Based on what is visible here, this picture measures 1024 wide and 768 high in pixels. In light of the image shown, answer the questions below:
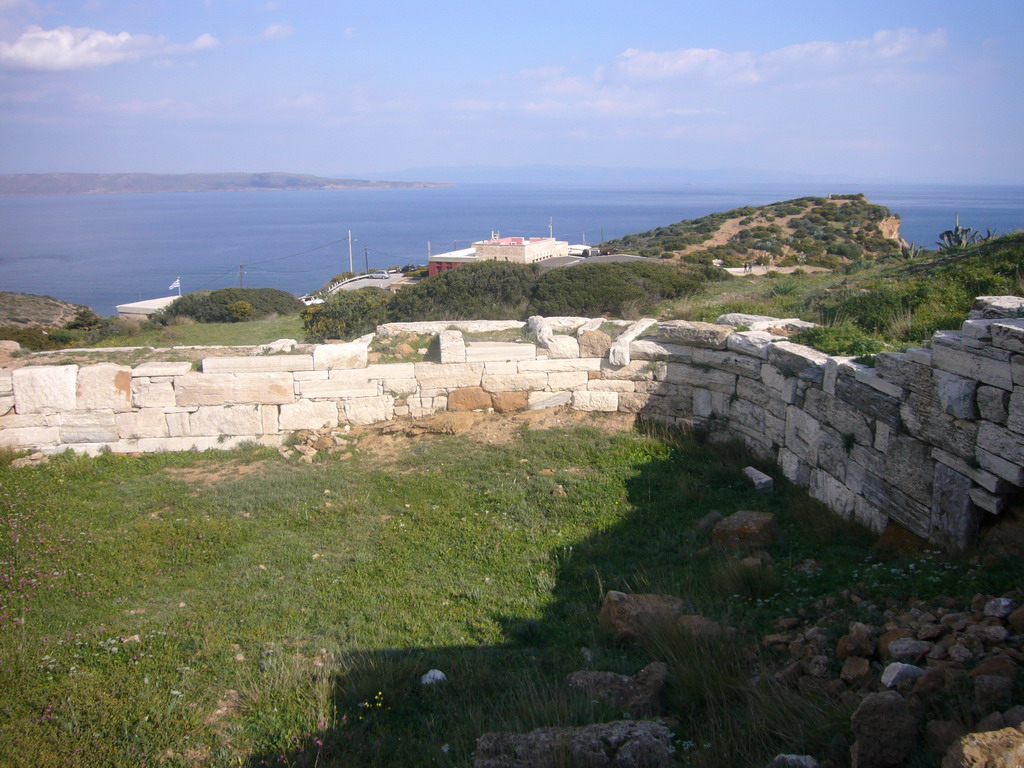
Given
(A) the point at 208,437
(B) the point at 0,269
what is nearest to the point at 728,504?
(A) the point at 208,437

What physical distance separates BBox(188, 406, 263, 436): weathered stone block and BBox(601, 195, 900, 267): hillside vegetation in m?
23.3

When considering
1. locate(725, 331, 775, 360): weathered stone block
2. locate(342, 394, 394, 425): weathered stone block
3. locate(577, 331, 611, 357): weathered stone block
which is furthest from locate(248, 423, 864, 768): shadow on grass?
locate(342, 394, 394, 425): weathered stone block

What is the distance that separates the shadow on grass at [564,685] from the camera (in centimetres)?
341

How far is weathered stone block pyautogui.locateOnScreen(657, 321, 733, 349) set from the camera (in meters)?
8.74

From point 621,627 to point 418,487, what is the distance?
364 cm

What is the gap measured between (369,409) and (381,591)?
410 cm

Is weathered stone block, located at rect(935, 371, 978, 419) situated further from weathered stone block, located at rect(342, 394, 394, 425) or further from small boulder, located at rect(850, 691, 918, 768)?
weathered stone block, located at rect(342, 394, 394, 425)

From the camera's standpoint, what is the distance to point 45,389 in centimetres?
879

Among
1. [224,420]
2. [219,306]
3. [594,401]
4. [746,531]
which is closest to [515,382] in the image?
[594,401]

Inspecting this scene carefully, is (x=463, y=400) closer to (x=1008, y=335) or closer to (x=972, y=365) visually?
(x=972, y=365)

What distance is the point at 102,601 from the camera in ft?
17.7

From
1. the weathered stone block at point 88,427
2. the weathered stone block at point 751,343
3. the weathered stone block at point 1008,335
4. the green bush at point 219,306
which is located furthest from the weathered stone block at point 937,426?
the green bush at point 219,306

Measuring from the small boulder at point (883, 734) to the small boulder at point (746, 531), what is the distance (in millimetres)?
3092

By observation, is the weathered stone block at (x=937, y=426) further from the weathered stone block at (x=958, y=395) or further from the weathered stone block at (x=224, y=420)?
the weathered stone block at (x=224, y=420)
